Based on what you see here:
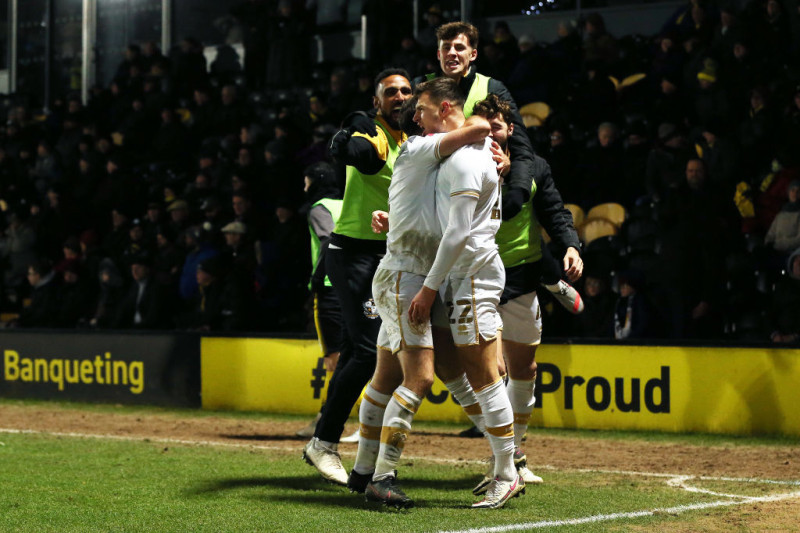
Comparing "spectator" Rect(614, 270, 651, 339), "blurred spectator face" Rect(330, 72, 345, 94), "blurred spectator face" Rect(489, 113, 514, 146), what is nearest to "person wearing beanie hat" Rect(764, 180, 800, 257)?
"spectator" Rect(614, 270, 651, 339)

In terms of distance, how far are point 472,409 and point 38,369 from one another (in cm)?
846

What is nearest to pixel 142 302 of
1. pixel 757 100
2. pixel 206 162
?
pixel 206 162

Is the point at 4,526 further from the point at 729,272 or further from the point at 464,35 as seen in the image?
the point at 729,272

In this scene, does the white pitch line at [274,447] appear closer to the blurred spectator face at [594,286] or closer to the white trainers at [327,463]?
the white trainers at [327,463]

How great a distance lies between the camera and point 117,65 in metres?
22.3

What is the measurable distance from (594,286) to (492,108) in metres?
6.09

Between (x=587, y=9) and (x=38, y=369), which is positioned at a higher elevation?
(x=587, y=9)

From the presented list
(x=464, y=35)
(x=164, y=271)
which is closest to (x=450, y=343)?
(x=464, y=35)

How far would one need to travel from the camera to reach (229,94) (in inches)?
701

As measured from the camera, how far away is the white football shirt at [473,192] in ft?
19.1

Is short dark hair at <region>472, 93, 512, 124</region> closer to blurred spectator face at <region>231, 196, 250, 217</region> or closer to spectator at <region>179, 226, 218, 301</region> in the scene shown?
spectator at <region>179, 226, 218, 301</region>

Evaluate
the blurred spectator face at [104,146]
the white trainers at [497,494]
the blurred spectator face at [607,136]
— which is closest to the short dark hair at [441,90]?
the white trainers at [497,494]

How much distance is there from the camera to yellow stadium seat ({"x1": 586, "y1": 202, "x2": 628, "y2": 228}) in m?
13.0

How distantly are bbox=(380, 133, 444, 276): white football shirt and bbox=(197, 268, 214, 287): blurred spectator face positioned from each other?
8.47 metres
